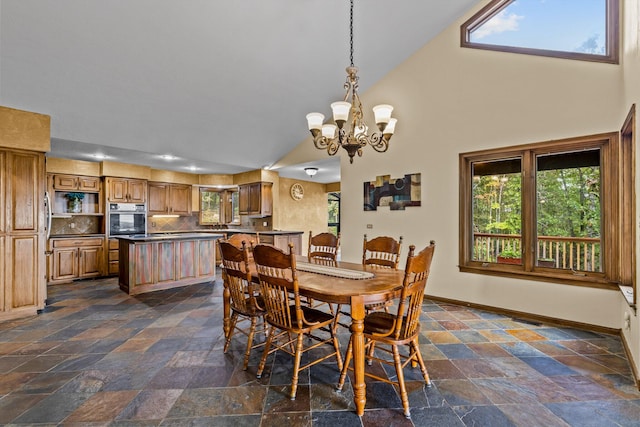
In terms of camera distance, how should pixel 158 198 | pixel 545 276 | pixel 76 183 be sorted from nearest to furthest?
pixel 545 276, pixel 76 183, pixel 158 198

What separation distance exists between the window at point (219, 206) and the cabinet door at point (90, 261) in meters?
2.45

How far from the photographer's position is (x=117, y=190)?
6.11m

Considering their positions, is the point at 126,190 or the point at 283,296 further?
the point at 126,190

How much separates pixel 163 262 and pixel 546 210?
18.0 ft

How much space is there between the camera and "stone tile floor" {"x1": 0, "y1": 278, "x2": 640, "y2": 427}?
5.79 ft

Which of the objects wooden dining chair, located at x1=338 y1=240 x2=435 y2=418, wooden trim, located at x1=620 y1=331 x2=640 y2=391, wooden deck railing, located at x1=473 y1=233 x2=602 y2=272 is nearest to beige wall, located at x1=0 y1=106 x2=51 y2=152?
wooden dining chair, located at x1=338 y1=240 x2=435 y2=418

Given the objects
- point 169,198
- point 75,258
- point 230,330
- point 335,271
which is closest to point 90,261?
point 75,258

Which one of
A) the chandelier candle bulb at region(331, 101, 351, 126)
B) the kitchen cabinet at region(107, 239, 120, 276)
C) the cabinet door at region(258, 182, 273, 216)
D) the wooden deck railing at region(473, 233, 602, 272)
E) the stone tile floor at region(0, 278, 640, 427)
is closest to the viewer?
the stone tile floor at region(0, 278, 640, 427)

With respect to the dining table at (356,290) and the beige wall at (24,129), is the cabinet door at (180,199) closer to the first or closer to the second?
the beige wall at (24,129)

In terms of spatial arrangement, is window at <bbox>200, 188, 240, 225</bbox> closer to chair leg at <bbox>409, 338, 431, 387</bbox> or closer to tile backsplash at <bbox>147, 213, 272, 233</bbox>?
tile backsplash at <bbox>147, 213, 272, 233</bbox>

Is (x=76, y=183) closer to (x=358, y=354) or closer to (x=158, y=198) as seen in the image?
(x=158, y=198)

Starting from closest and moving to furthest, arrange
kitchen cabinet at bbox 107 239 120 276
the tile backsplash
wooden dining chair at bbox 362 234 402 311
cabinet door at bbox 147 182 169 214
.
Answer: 1. wooden dining chair at bbox 362 234 402 311
2. kitchen cabinet at bbox 107 239 120 276
3. cabinet door at bbox 147 182 169 214
4. the tile backsplash

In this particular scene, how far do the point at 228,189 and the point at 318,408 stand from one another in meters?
6.89

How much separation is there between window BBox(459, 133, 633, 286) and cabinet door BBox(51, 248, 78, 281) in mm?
6662
